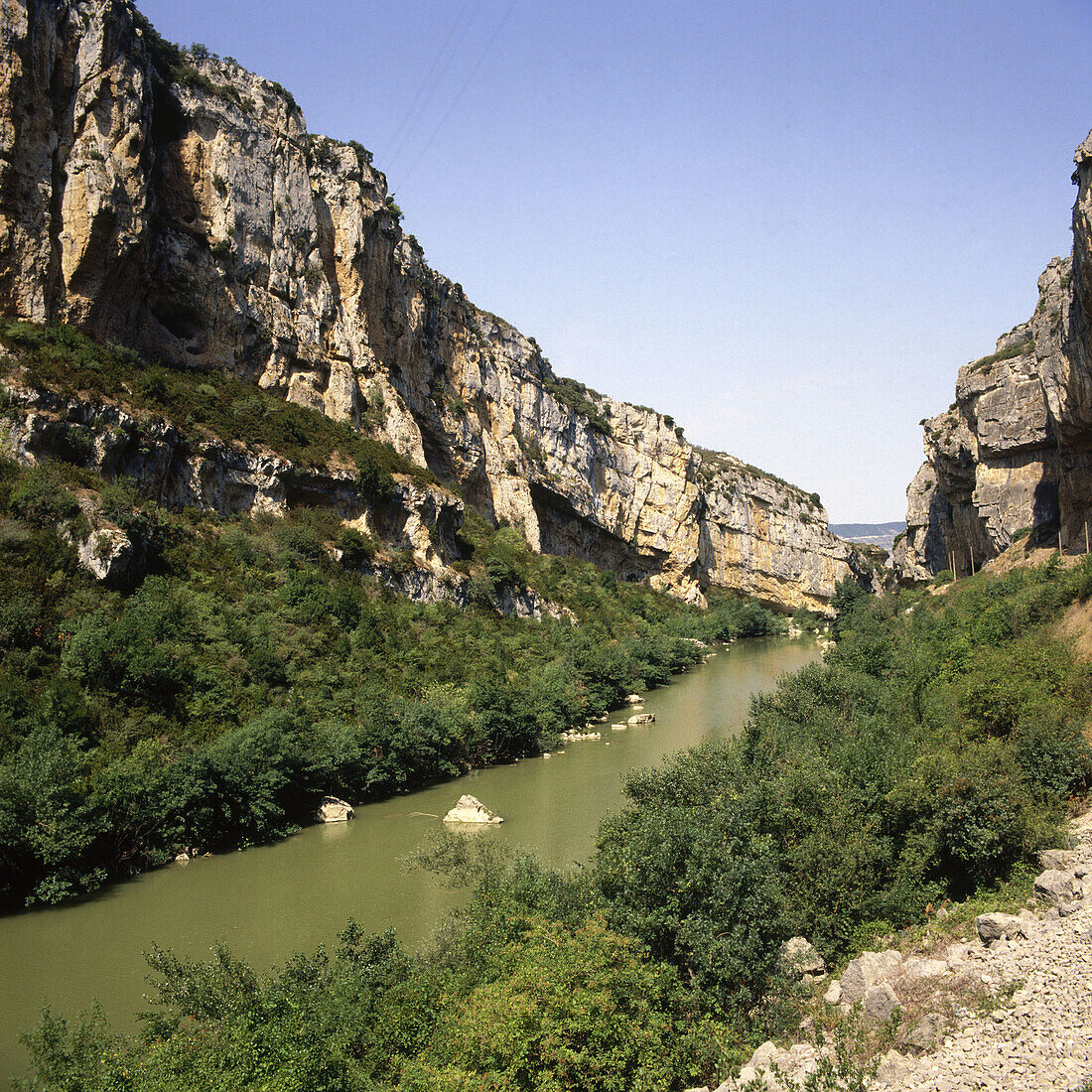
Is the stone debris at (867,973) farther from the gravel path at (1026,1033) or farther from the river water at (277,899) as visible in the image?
the river water at (277,899)

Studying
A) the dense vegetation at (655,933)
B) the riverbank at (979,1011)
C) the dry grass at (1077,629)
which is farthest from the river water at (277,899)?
the dry grass at (1077,629)

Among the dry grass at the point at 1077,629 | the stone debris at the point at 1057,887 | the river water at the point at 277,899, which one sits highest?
the dry grass at the point at 1077,629

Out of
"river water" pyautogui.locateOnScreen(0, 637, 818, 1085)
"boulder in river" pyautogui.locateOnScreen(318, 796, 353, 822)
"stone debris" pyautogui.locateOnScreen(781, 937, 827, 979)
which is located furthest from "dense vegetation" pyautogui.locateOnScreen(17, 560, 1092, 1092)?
"boulder in river" pyautogui.locateOnScreen(318, 796, 353, 822)

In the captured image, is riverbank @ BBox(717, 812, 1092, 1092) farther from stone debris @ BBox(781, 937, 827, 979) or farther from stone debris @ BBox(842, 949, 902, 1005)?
stone debris @ BBox(781, 937, 827, 979)

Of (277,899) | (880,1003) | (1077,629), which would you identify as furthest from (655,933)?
(1077,629)

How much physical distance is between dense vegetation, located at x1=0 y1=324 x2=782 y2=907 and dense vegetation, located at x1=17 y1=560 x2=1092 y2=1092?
23.0 ft

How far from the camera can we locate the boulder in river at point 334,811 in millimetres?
23156

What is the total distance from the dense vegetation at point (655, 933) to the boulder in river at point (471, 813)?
379cm

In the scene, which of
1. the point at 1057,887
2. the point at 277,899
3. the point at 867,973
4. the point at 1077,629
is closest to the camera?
the point at 867,973

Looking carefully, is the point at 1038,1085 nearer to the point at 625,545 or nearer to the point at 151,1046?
the point at 151,1046

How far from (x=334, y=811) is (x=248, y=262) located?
29256 mm

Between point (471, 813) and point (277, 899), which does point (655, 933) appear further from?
point (471, 813)

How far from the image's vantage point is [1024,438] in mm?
42156

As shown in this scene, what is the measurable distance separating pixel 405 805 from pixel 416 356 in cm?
3525
